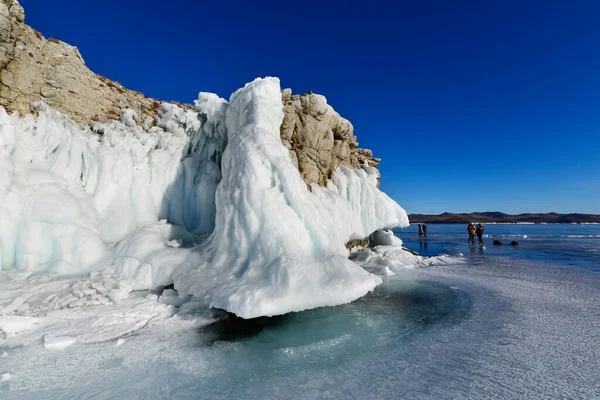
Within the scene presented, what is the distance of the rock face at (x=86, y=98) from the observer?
408 inches

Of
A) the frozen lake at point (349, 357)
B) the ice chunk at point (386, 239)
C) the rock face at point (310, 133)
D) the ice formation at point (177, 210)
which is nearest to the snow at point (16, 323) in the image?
the frozen lake at point (349, 357)

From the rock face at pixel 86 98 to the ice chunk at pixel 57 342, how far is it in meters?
9.22

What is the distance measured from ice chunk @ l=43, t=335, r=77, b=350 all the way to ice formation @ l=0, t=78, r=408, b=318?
2.20 meters

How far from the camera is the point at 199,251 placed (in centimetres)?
967

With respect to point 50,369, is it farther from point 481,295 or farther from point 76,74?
point 76,74

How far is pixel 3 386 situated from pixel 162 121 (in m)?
12.3

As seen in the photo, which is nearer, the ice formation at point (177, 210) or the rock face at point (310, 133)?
Result: the ice formation at point (177, 210)

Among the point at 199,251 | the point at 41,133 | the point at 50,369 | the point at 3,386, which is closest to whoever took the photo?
the point at 3,386

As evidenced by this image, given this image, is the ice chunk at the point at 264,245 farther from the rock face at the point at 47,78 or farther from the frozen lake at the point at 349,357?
the rock face at the point at 47,78

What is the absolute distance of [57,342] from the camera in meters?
5.45

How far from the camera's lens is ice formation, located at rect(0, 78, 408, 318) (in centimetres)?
738

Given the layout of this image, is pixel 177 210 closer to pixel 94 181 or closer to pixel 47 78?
pixel 94 181

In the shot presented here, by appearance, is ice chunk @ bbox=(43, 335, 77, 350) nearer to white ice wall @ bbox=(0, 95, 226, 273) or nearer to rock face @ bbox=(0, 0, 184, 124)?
white ice wall @ bbox=(0, 95, 226, 273)

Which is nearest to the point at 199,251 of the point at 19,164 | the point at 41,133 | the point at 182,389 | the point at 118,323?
the point at 118,323
